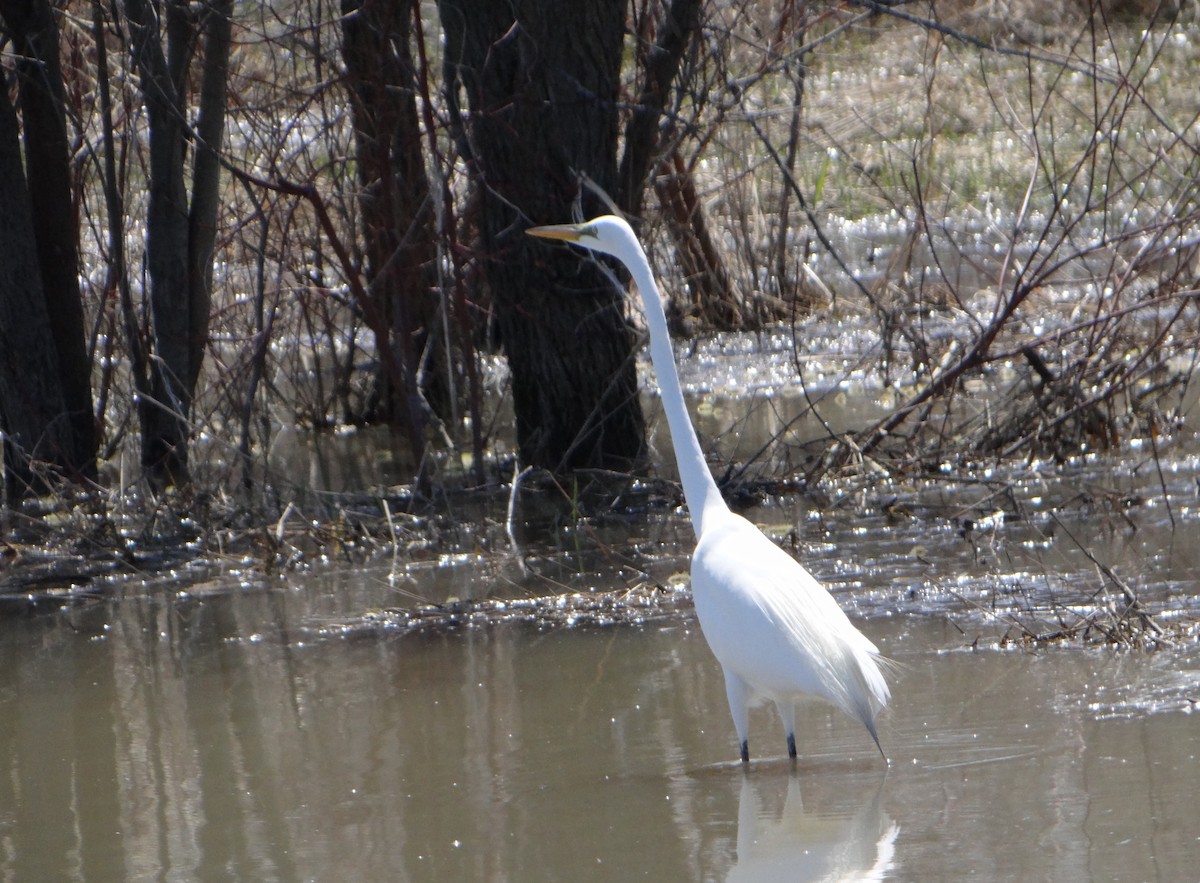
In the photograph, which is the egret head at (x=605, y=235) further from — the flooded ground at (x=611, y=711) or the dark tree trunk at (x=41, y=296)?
the dark tree trunk at (x=41, y=296)

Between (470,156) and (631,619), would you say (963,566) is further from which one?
(470,156)

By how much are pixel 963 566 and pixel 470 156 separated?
2835 mm

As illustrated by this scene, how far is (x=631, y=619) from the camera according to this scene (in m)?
5.17

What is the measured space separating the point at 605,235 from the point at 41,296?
11.6ft

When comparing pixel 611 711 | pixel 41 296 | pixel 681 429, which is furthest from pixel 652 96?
pixel 611 711

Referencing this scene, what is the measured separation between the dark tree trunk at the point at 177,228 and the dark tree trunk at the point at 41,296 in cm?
34

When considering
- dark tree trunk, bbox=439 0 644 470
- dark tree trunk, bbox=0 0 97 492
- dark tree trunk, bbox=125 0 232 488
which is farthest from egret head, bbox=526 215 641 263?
dark tree trunk, bbox=0 0 97 492

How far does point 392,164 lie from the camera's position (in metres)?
6.73

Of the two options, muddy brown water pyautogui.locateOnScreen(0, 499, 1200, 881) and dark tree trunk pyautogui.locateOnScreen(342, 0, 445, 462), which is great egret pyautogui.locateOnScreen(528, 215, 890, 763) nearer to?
muddy brown water pyautogui.locateOnScreen(0, 499, 1200, 881)

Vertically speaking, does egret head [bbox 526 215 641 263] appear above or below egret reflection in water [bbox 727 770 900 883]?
above

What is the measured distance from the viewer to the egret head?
4609mm

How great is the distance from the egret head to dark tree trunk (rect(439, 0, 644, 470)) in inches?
66.5

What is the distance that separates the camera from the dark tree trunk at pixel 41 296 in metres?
6.93

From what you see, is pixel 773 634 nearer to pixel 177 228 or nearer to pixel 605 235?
pixel 605 235
